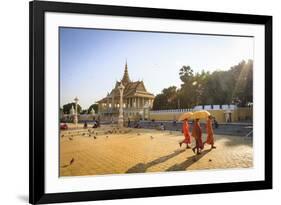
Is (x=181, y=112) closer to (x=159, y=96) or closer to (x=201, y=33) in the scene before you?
(x=159, y=96)

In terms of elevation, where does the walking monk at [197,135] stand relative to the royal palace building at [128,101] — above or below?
below

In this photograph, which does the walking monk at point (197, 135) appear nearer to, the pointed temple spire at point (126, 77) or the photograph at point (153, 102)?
the photograph at point (153, 102)

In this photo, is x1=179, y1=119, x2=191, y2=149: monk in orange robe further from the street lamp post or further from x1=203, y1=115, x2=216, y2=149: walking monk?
the street lamp post

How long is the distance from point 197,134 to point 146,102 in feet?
1.00

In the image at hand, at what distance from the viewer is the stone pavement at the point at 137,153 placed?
6.54ft

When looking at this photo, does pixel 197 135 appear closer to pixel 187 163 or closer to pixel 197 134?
pixel 197 134

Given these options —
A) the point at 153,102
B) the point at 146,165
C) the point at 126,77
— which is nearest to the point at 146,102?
the point at 153,102

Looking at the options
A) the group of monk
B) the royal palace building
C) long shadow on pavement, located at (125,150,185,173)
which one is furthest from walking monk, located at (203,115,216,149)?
the royal palace building

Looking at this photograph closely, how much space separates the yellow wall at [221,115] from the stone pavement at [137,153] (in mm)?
73

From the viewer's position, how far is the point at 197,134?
2.21 m

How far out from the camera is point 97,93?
2.04 m

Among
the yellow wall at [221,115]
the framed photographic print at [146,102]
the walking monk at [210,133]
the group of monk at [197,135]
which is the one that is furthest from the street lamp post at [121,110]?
the walking monk at [210,133]

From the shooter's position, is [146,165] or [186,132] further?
[186,132]

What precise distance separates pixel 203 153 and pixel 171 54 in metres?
0.51
